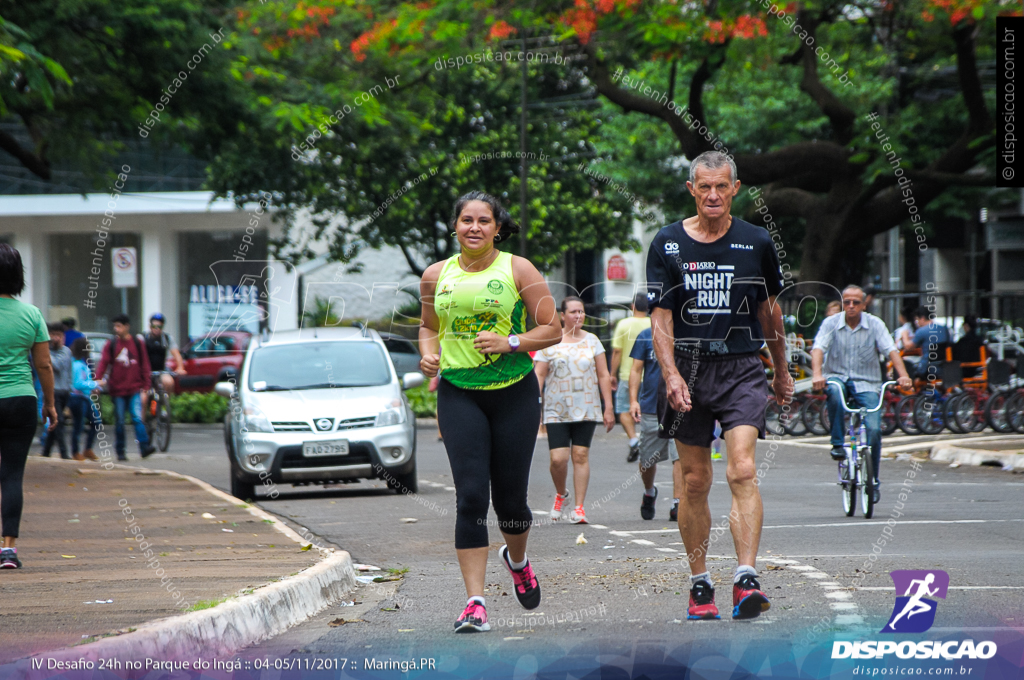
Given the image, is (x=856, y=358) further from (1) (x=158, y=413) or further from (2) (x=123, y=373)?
(1) (x=158, y=413)

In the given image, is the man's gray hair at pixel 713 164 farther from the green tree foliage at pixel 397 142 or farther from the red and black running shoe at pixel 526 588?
the green tree foliage at pixel 397 142

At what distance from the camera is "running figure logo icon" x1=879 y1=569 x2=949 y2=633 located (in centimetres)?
520

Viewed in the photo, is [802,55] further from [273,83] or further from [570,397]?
A: [570,397]

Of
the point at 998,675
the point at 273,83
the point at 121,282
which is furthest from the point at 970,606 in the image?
the point at 121,282

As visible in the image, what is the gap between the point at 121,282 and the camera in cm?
2541

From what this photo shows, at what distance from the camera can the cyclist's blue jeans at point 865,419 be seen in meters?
10.4

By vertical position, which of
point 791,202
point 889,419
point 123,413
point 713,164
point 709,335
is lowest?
point 889,419

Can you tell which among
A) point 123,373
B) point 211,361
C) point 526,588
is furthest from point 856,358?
point 211,361

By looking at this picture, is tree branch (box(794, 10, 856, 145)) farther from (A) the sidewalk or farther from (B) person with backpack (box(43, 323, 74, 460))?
(A) the sidewalk

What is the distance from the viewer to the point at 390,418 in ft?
41.0

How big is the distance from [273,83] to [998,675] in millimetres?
15661

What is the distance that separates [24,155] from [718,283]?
47.5ft

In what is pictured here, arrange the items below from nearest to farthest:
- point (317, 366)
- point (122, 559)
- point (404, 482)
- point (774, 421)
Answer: point (122, 559) → point (404, 482) → point (317, 366) → point (774, 421)

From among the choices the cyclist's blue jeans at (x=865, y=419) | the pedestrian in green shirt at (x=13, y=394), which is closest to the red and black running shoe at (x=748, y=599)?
the pedestrian in green shirt at (x=13, y=394)
